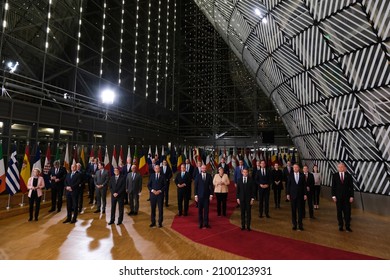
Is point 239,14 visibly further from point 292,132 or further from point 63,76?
point 63,76

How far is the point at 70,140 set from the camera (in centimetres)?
1590

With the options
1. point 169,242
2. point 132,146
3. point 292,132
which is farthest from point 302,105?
point 132,146

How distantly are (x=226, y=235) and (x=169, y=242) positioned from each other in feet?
4.91

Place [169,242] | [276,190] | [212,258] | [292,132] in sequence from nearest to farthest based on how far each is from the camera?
[212,258]
[169,242]
[276,190]
[292,132]

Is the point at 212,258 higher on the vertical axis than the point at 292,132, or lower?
lower

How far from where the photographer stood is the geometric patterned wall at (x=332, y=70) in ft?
25.4

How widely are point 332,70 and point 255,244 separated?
6481mm

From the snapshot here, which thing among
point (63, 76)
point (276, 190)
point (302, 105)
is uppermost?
point (63, 76)

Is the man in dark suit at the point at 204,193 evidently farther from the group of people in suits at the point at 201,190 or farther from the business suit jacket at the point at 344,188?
the business suit jacket at the point at 344,188

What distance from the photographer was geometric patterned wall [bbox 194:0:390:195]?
7.74 m

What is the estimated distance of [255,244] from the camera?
615 centimetres

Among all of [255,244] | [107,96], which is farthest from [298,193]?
[107,96]

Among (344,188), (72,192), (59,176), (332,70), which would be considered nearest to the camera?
(344,188)

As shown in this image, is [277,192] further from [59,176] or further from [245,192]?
[59,176]
